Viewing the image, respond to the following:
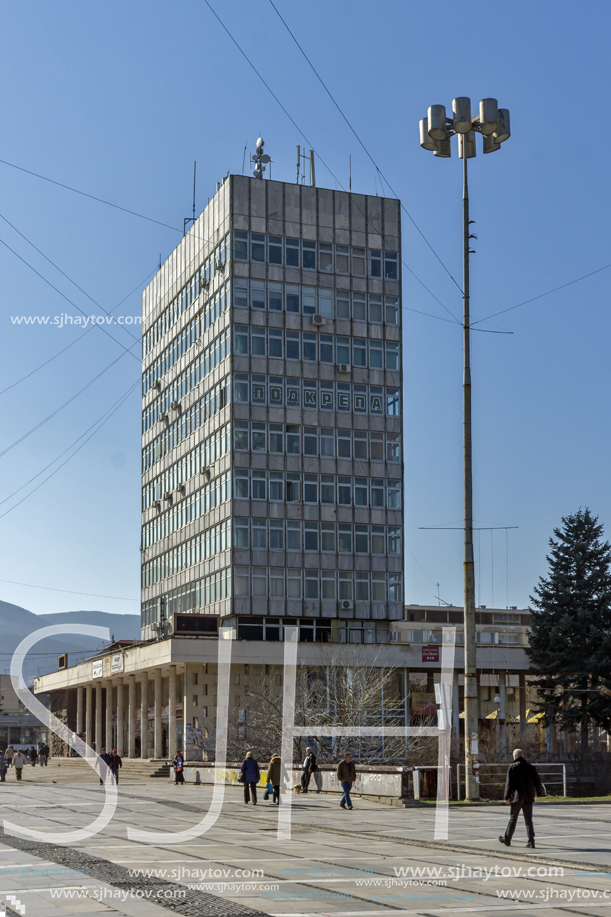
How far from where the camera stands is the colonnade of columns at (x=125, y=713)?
2500 inches

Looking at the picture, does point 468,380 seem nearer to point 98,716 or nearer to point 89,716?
point 98,716

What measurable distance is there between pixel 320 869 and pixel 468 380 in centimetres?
1594

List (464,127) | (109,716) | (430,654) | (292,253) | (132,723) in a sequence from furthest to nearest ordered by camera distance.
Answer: (109,716) → (132,723) → (292,253) → (430,654) → (464,127)

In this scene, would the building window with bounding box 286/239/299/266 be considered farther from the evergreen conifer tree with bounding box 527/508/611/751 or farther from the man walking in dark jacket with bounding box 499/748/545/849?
the man walking in dark jacket with bounding box 499/748/545/849

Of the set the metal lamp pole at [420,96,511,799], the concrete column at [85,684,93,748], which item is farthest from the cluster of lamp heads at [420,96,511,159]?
the concrete column at [85,684,93,748]

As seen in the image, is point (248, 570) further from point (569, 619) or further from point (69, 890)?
point (69, 890)

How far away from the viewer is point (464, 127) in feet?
84.9

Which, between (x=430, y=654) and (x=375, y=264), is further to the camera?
(x=375, y=264)

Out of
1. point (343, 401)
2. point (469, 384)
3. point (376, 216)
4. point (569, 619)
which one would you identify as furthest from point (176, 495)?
point (469, 384)

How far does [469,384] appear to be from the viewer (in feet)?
89.0

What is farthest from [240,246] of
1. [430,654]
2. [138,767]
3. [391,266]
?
[138,767]

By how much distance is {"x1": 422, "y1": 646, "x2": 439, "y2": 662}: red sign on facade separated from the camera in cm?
6234

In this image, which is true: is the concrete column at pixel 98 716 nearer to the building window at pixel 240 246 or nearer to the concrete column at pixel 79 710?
the concrete column at pixel 79 710

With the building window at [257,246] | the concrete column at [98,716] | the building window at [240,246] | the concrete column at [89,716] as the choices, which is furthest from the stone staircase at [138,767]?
the building window at [257,246]
